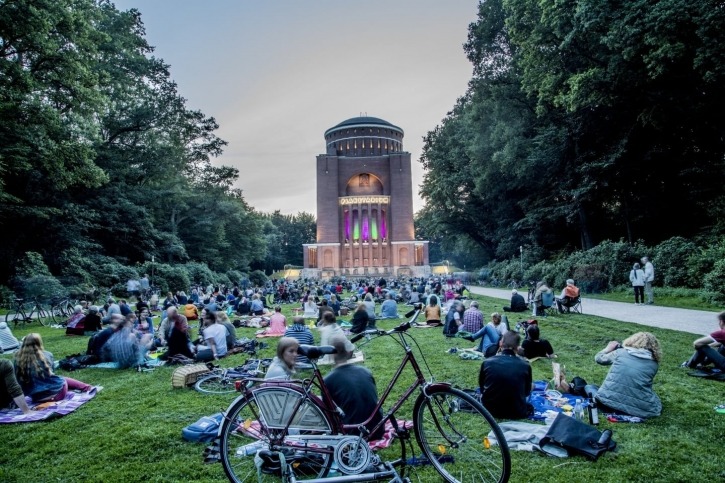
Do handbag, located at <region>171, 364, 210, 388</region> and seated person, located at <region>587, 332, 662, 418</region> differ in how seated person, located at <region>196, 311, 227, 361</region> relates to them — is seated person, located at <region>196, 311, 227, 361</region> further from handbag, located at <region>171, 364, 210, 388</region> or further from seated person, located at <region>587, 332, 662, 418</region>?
seated person, located at <region>587, 332, 662, 418</region>

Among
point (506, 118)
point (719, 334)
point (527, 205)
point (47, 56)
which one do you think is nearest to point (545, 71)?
point (506, 118)

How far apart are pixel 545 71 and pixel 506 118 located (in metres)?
7.47

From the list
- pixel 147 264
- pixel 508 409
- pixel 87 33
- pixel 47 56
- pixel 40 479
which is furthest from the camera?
pixel 147 264

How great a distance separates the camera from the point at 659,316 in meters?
11.7

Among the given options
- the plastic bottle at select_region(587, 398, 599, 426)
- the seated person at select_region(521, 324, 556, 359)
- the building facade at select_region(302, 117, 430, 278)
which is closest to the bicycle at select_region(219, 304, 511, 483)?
the plastic bottle at select_region(587, 398, 599, 426)

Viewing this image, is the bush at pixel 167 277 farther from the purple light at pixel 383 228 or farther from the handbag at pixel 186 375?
the purple light at pixel 383 228

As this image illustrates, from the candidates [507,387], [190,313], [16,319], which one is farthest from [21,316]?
[507,387]

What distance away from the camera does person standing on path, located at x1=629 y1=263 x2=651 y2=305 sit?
1449 centimetres

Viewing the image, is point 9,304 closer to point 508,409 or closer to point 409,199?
point 508,409

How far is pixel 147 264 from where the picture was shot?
2645 cm

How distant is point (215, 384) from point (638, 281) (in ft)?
46.5

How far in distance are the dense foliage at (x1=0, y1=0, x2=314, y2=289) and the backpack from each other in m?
17.7

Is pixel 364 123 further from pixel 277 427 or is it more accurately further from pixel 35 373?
pixel 277 427

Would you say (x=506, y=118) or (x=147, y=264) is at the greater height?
(x=506, y=118)
